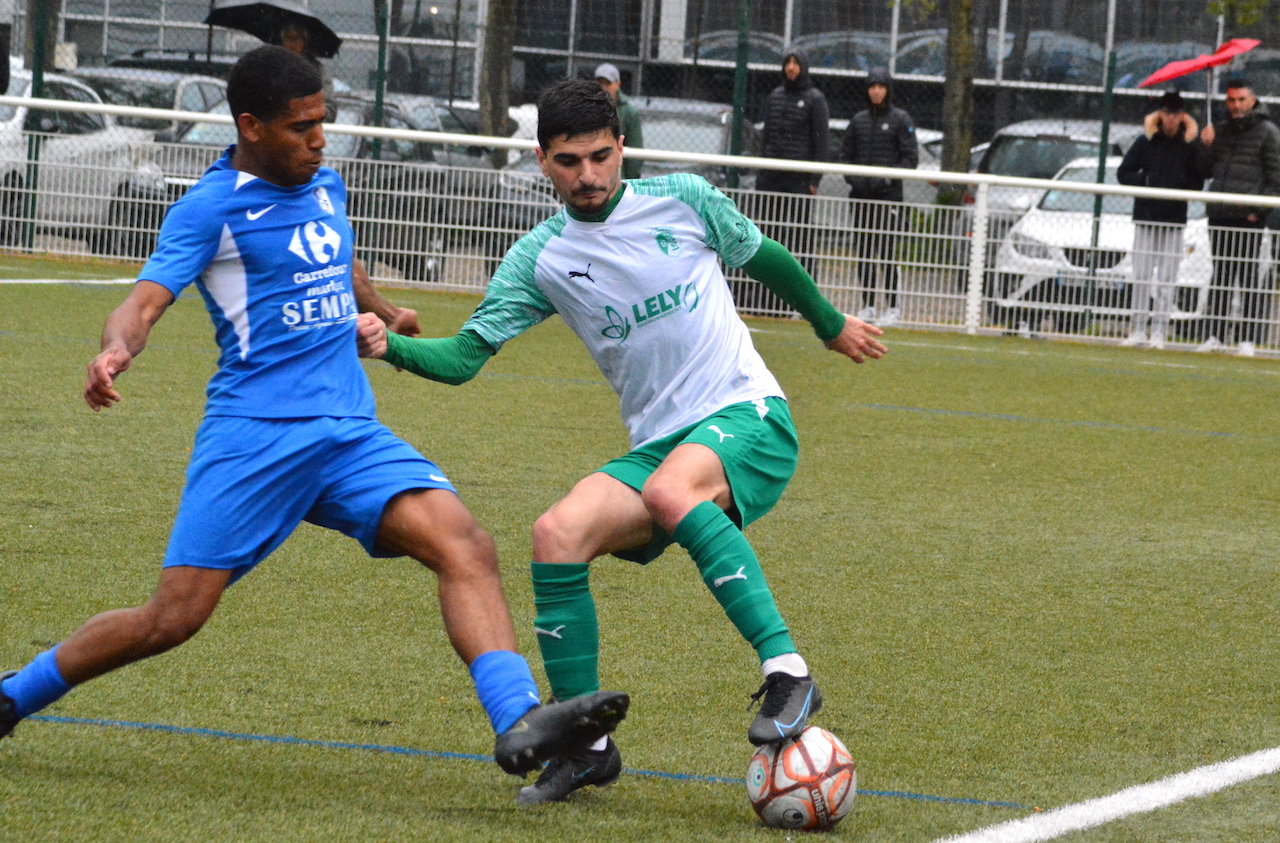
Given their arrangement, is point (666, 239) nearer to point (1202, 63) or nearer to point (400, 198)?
point (400, 198)

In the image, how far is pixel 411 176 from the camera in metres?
14.0

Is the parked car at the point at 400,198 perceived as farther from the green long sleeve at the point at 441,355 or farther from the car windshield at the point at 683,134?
the green long sleeve at the point at 441,355

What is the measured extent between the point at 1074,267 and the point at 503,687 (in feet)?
34.9

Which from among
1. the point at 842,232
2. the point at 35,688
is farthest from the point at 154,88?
the point at 35,688

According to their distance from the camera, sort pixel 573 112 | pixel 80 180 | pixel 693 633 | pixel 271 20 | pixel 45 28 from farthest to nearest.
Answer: pixel 271 20 → pixel 45 28 → pixel 80 180 → pixel 693 633 → pixel 573 112

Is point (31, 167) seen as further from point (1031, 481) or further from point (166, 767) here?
point (166, 767)

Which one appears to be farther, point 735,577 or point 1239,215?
point 1239,215

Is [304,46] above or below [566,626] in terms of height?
above

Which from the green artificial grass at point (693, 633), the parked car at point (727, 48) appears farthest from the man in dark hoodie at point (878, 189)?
the green artificial grass at point (693, 633)

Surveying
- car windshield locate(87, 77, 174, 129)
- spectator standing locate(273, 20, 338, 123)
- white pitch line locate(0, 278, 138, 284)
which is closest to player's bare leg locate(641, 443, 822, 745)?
spectator standing locate(273, 20, 338, 123)

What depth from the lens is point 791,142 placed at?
46.7ft

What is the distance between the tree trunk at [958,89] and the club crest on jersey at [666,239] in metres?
15.9

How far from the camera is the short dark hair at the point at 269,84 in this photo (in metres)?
3.75

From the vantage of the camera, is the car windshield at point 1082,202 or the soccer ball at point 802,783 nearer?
the soccer ball at point 802,783
